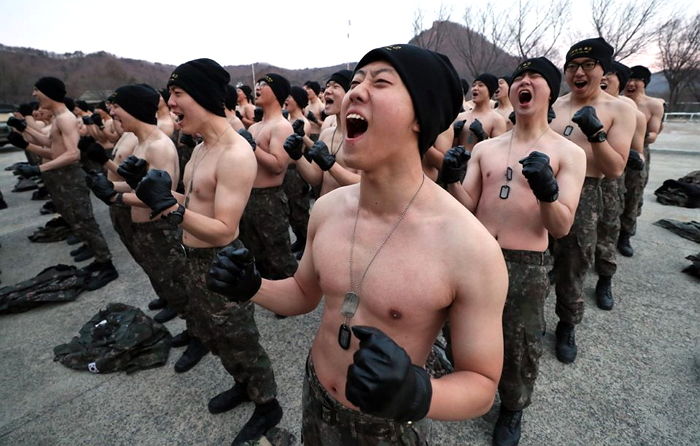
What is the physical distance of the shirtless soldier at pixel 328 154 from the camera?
10.6ft

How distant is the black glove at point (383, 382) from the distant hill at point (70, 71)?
41.2 metres

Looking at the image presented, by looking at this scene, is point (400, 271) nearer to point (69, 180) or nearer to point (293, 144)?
point (293, 144)

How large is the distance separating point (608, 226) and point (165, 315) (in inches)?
210

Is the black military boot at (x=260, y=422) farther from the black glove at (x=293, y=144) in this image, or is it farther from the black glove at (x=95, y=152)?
the black glove at (x=95, y=152)

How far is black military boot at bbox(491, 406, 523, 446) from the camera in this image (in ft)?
8.06

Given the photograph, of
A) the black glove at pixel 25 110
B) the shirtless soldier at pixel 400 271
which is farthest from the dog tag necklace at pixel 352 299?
the black glove at pixel 25 110

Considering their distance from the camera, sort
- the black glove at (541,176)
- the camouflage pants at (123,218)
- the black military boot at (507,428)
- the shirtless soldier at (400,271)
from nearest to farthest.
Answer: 1. the shirtless soldier at (400,271)
2. the black glove at (541,176)
3. the black military boot at (507,428)
4. the camouflage pants at (123,218)

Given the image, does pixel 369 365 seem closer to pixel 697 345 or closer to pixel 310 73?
pixel 697 345

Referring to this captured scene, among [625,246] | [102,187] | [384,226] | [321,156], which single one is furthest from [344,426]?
[625,246]

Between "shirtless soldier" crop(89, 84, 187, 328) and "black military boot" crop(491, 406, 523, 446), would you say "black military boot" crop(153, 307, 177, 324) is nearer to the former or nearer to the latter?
"shirtless soldier" crop(89, 84, 187, 328)

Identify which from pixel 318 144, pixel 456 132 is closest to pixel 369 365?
pixel 318 144

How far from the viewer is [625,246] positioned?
17.2ft

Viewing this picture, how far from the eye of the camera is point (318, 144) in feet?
10.8

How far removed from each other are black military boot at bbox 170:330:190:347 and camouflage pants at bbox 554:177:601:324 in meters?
3.81
